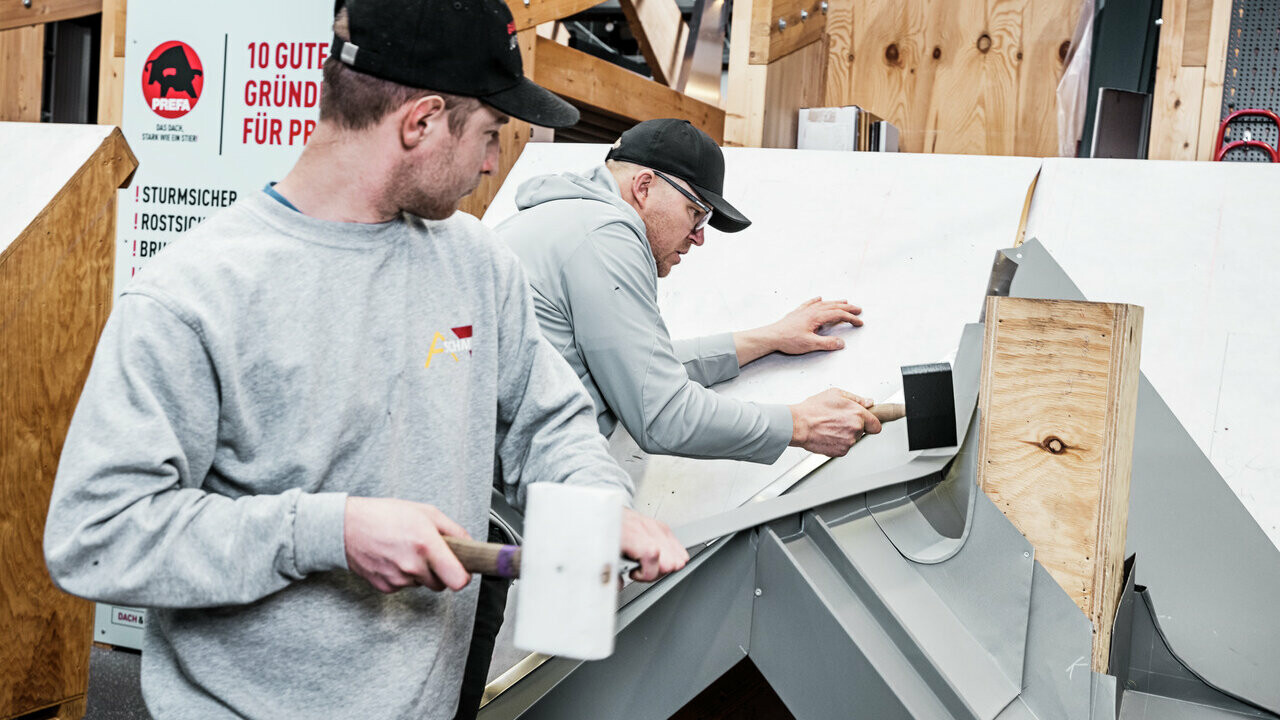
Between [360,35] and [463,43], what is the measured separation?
0.11 m

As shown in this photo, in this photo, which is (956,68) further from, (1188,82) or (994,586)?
(994,586)

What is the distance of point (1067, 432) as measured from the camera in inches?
58.8

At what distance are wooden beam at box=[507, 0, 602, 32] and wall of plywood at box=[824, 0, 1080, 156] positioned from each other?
149cm


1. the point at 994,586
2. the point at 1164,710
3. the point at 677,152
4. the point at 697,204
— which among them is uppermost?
the point at 677,152

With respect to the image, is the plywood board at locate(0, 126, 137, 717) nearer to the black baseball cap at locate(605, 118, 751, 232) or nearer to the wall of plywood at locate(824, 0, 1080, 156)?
the black baseball cap at locate(605, 118, 751, 232)

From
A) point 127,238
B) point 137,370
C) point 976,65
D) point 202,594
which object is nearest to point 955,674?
point 202,594

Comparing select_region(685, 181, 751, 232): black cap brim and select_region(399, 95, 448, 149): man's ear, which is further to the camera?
select_region(685, 181, 751, 232): black cap brim

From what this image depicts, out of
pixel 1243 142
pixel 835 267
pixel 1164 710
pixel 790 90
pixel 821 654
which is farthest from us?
pixel 790 90

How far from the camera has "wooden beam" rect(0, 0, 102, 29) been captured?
3.48m

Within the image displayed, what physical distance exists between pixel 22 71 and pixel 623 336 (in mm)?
3401

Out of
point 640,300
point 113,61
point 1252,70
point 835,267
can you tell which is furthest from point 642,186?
point 113,61

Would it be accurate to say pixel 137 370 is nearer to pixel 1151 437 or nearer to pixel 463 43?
pixel 463 43

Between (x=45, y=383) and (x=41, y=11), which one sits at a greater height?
(x=41, y=11)

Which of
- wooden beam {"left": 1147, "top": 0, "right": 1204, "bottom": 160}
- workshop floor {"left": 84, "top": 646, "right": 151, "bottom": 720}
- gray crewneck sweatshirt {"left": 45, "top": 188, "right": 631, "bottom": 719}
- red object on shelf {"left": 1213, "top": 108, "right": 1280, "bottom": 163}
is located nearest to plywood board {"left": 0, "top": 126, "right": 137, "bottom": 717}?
workshop floor {"left": 84, "top": 646, "right": 151, "bottom": 720}
